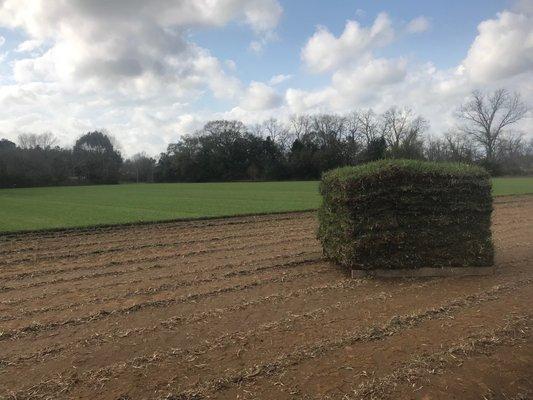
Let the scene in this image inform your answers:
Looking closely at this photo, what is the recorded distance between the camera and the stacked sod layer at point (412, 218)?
8172 millimetres

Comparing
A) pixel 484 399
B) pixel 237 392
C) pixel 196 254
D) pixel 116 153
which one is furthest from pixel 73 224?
pixel 116 153

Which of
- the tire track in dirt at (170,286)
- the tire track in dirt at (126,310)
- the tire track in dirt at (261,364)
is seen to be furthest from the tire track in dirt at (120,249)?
the tire track in dirt at (261,364)

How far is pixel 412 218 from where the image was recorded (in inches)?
324

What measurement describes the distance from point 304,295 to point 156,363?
9.99 ft

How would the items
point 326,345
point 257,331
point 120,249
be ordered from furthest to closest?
1. point 120,249
2. point 257,331
3. point 326,345

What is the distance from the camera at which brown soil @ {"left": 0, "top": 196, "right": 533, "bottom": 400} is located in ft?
14.0

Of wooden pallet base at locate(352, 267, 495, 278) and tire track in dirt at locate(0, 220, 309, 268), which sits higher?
tire track in dirt at locate(0, 220, 309, 268)

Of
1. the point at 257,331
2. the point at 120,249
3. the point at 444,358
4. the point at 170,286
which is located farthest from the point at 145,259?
the point at 444,358

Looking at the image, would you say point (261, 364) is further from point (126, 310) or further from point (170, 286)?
point (170, 286)

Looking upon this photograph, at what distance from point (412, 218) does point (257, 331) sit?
4090 millimetres

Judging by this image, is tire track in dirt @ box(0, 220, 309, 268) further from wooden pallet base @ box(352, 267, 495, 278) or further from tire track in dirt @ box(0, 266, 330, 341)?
wooden pallet base @ box(352, 267, 495, 278)

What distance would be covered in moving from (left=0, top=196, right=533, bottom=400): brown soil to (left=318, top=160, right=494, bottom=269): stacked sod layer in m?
0.46

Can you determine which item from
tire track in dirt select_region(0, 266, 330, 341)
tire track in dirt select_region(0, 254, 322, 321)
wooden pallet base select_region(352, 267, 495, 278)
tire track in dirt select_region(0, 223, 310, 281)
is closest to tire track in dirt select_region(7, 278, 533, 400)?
tire track in dirt select_region(0, 266, 330, 341)

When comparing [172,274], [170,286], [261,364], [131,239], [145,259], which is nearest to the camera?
[261,364]
